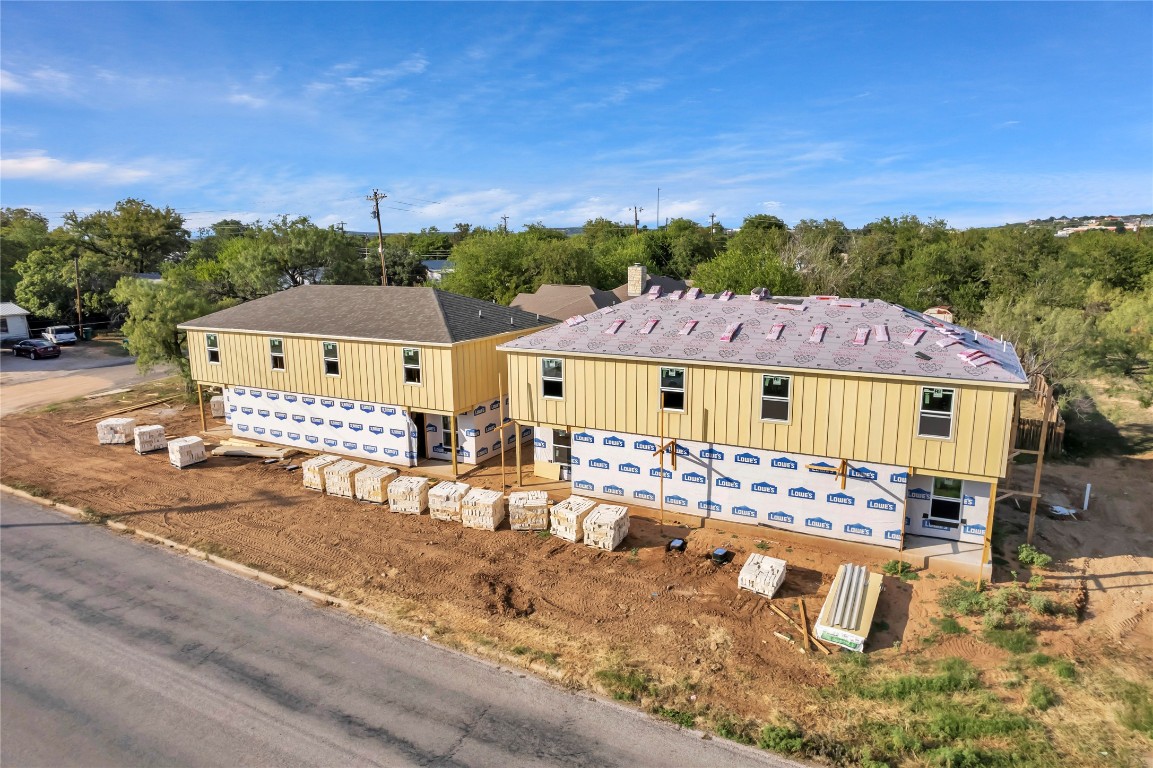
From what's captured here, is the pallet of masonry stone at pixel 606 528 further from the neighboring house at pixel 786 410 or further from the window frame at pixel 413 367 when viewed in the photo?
the window frame at pixel 413 367

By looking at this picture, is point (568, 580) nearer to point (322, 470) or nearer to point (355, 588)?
point (355, 588)

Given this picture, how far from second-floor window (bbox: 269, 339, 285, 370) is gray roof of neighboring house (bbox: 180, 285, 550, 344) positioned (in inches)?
18.5

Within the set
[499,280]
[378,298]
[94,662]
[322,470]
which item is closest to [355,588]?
[94,662]

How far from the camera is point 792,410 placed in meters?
16.5

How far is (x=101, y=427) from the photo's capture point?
2669 centimetres

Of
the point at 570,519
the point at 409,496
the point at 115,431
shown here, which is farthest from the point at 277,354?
the point at 570,519

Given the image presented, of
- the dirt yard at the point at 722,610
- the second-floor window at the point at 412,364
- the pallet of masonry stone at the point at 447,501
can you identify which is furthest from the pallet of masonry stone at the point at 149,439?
the pallet of masonry stone at the point at 447,501

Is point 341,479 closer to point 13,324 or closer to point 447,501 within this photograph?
point 447,501

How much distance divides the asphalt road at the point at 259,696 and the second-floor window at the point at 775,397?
8.49 metres

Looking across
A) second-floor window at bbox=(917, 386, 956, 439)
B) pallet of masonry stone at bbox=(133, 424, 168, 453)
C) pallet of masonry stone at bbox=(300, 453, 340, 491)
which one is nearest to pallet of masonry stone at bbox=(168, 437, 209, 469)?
pallet of masonry stone at bbox=(133, 424, 168, 453)

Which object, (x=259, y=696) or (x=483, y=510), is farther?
(x=483, y=510)

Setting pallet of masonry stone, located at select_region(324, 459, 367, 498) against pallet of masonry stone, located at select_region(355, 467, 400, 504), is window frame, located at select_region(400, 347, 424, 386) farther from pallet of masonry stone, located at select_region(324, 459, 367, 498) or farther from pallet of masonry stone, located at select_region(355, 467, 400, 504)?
pallet of masonry stone, located at select_region(324, 459, 367, 498)

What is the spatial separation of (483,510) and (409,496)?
261 cm

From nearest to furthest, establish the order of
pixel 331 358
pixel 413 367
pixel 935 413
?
pixel 935 413 < pixel 413 367 < pixel 331 358
